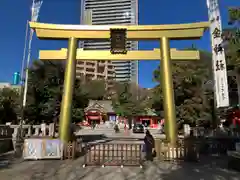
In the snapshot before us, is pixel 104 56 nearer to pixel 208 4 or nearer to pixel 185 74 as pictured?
pixel 208 4

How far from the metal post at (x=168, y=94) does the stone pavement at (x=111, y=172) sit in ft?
5.64

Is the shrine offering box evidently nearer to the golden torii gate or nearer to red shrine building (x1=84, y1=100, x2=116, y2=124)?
the golden torii gate

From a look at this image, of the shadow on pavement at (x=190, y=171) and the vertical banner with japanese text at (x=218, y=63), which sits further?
the vertical banner with japanese text at (x=218, y=63)

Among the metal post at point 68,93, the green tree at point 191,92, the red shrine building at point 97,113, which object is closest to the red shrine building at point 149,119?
the red shrine building at point 97,113

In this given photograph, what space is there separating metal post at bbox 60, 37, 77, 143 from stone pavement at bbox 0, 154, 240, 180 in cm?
175

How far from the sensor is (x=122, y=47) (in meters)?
11.9

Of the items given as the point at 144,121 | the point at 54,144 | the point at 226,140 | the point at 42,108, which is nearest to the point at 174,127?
the point at 226,140

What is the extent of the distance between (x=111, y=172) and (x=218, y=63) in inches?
221

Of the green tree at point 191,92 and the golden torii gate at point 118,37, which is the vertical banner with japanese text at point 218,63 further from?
the green tree at point 191,92

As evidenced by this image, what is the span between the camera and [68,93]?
11.2 m

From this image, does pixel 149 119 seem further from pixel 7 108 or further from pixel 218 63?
pixel 218 63

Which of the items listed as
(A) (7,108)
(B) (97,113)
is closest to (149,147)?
(A) (7,108)

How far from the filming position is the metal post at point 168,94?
419 inches

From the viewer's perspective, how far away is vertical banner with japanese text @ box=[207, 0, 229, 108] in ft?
27.6
